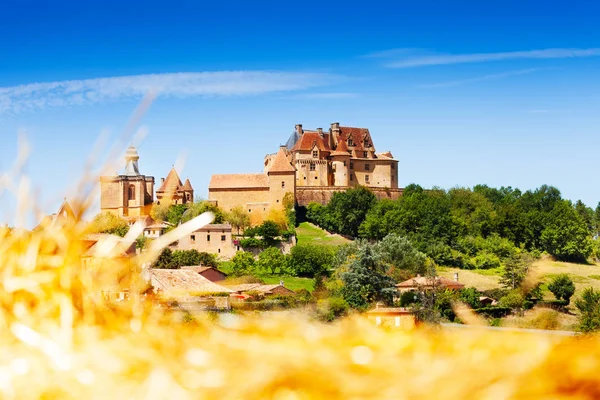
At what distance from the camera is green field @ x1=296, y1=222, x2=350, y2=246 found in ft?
199

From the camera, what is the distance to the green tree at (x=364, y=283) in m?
37.8

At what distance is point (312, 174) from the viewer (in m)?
72.7

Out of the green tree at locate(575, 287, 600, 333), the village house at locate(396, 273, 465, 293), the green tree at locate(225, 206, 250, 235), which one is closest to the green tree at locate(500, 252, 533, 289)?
the village house at locate(396, 273, 465, 293)

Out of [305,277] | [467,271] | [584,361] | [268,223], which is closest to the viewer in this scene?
[584,361]

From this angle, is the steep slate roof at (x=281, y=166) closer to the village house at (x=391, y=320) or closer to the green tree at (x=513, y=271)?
the green tree at (x=513, y=271)

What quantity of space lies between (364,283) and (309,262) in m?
12.8

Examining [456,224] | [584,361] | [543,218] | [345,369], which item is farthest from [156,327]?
[543,218]

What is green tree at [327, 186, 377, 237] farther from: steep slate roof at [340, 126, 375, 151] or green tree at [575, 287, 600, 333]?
green tree at [575, 287, 600, 333]

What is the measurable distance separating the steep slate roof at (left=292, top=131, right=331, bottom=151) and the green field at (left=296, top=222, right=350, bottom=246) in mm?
10791

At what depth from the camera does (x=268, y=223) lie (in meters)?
59.2

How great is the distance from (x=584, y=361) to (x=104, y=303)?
81 centimetres

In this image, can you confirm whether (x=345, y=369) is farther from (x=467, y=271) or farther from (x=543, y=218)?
(x=543, y=218)

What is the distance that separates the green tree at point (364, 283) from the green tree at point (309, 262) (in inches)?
403

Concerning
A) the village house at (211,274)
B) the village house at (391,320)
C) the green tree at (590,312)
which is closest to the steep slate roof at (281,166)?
the village house at (211,274)
